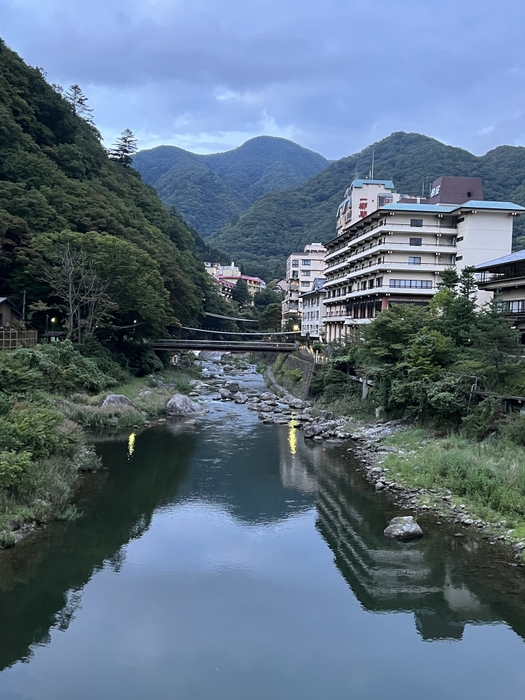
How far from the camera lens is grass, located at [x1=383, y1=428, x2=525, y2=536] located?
1363cm

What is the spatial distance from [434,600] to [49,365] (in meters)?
20.4

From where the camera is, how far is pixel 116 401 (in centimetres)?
2727

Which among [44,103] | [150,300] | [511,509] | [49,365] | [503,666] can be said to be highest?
[44,103]

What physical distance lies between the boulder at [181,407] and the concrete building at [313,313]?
23439 millimetres

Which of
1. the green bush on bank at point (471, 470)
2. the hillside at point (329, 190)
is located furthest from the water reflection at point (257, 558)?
the hillside at point (329, 190)

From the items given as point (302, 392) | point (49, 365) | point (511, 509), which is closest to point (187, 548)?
point (511, 509)

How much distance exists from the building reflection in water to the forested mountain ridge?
2354cm

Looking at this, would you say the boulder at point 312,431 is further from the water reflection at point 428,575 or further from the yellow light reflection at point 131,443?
the water reflection at point 428,575

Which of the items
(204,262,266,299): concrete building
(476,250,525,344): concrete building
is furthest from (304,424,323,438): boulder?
(204,262,266,299): concrete building

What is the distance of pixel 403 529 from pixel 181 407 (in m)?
18.9

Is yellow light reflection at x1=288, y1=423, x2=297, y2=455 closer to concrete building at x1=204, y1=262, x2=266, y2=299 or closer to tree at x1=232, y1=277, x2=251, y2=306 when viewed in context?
tree at x1=232, y1=277, x2=251, y2=306

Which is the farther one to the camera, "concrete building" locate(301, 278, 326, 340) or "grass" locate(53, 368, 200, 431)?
"concrete building" locate(301, 278, 326, 340)

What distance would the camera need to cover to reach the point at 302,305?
6022cm

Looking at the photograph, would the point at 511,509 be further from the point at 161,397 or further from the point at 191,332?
the point at 191,332
